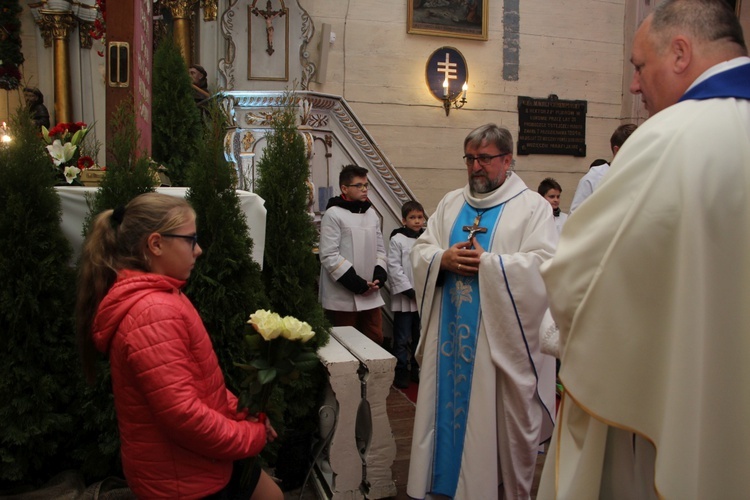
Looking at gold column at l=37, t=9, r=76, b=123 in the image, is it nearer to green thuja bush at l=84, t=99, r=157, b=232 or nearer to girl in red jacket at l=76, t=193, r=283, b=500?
green thuja bush at l=84, t=99, r=157, b=232

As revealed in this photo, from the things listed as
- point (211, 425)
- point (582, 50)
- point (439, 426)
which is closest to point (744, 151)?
point (211, 425)

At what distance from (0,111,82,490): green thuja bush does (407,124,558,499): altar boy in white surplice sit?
160 cm

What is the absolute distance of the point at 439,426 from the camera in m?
2.89

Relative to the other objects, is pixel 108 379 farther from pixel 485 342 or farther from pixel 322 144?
pixel 322 144

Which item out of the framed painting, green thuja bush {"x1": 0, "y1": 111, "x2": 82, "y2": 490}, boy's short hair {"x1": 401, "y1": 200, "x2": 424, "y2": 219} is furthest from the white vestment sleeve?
the framed painting

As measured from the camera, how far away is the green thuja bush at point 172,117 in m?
4.64

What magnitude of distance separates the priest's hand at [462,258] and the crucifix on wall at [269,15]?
5493 millimetres

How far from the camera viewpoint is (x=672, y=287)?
1340 millimetres

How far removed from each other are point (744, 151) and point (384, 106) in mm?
7247

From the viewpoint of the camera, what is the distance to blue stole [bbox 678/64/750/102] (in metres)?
1.38

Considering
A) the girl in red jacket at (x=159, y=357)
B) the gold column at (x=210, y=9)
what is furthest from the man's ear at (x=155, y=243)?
the gold column at (x=210, y=9)

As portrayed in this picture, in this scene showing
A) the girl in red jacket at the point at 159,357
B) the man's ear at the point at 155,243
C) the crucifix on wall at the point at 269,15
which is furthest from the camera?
the crucifix on wall at the point at 269,15

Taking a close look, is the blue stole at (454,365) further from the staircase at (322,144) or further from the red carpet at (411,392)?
the staircase at (322,144)

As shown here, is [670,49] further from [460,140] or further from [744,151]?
[460,140]
